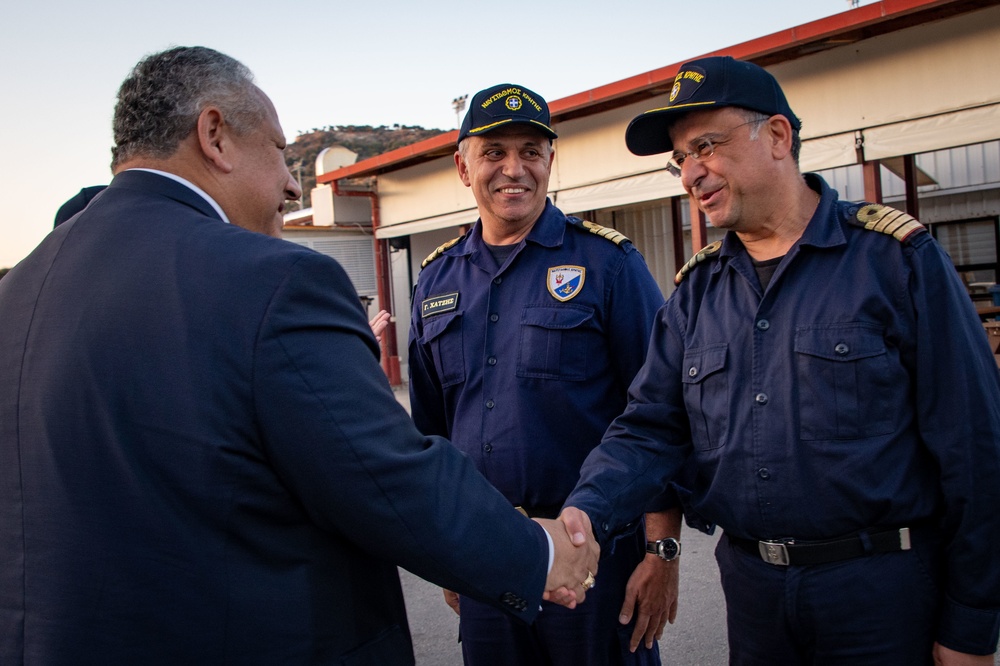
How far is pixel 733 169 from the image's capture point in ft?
7.20

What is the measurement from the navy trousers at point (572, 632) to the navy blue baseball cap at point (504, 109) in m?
1.44

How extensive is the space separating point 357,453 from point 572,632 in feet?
4.16

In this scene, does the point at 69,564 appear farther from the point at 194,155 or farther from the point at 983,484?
the point at 983,484

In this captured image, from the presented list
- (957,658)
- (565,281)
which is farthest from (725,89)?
(957,658)

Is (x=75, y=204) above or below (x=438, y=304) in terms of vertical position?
above

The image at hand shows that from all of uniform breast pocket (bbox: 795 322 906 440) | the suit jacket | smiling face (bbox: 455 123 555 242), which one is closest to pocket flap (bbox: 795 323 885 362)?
uniform breast pocket (bbox: 795 322 906 440)

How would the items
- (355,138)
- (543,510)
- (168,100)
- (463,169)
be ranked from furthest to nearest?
(355,138)
(463,169)
(543,510)
(168,100)

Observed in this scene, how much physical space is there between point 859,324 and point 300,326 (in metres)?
1.30

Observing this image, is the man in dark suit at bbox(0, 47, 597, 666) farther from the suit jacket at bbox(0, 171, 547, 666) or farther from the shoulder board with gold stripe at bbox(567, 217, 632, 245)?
the shoulder board with gold stripe at bbox(567, 217, 632, 245)

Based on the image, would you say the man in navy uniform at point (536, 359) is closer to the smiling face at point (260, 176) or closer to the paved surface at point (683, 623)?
the smiling face at point (260, 176)

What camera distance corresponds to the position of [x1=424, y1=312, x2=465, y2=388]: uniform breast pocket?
2836 mm

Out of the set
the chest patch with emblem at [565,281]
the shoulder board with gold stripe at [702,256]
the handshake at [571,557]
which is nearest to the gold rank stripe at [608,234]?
the chest patch with emblem at [565,281]

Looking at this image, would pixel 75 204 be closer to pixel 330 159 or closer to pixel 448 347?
pixel 448 347

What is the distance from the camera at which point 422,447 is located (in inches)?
64.1
